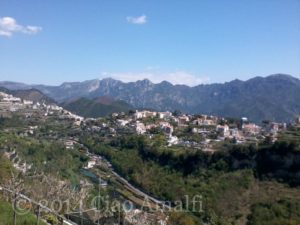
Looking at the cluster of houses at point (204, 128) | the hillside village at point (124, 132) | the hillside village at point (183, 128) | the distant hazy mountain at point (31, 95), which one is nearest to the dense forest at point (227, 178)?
the hillside village at point (124, 132)

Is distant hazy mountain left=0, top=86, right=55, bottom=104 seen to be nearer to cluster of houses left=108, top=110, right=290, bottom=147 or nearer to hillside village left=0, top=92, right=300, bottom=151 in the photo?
hillside village left=0, top=92, right=300, bottom=151

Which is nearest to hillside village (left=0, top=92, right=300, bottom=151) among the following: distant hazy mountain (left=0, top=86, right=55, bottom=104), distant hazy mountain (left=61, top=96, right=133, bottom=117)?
distant hazy mountain (left=61, top=96, right=133, bottom=117)

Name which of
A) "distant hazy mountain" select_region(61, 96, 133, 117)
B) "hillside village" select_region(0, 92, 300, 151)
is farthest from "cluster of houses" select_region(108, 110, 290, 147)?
"distant hazy mountain" select_region(61, 96, 133, 117)

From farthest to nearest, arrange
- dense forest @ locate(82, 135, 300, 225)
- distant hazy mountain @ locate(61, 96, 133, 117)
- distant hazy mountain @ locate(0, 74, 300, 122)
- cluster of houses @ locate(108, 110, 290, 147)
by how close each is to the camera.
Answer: distant hazy mountain @ locate(0, 74, 300, 122) < distant hazy mountain @ locate(61, 96, 133, 117) < cluster of houses @ locate(108, 110, 290, 147) < dense forest @ locate(82, 135, 300, 225)

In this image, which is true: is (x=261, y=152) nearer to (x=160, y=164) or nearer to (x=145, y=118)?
(x=160, y=164)

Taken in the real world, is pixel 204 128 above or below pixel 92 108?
above

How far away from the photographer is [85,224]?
14086mm

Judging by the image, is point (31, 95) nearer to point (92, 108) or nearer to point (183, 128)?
point (92, 108)

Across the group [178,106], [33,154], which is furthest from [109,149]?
[178,106]

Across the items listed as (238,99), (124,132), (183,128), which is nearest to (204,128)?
(183,128)

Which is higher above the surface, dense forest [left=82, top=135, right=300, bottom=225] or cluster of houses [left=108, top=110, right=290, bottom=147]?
cluster of houses [left=108, top=110, right=290, bottom=147]

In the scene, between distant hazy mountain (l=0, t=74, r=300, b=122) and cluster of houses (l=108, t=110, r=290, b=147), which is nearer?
cluster of houses (l=108, t=110, r=290, b=147)

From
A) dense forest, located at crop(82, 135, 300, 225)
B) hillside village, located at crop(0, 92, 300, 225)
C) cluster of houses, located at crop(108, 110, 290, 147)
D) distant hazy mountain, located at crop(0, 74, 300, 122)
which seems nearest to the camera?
dense forest, located at crop(82, 135, 300, 225)

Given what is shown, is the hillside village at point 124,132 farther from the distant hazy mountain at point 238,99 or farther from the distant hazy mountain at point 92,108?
the distant hazy mountain at point 238,99
